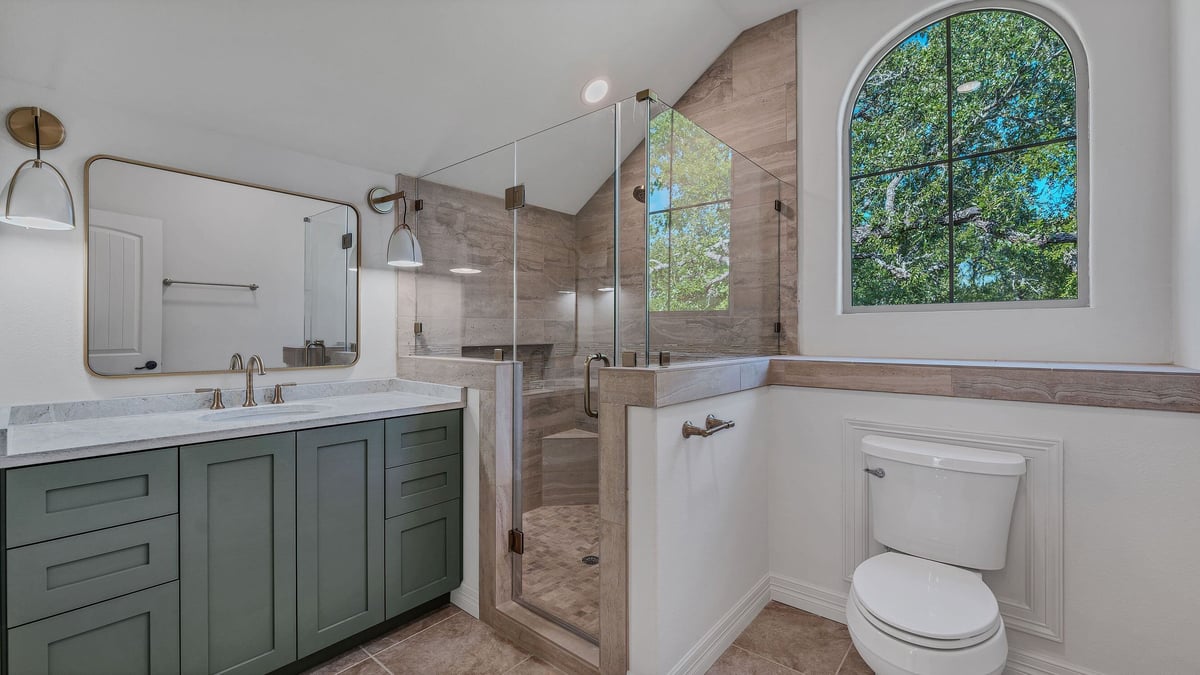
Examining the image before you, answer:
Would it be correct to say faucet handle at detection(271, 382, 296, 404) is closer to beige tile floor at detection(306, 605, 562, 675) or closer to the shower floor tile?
beige tile floor at detection(306, 605, 562, 675)

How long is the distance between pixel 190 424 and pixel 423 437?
76cm

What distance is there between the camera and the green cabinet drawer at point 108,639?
52.0 inches

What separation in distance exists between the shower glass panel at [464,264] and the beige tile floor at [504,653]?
1.12 meters

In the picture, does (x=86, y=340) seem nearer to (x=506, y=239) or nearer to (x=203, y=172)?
(x=203, y=172)

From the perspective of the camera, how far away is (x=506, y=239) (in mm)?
2172

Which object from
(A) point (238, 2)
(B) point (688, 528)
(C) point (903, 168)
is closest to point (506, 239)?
(A) point (238, 2)

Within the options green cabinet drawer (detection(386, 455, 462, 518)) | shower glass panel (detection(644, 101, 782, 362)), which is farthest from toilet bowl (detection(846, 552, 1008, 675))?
green cabinet drawer (detection(386, 455, 462, 518))

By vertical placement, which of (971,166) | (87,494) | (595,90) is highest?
(595,90)

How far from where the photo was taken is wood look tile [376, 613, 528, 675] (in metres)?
1.85

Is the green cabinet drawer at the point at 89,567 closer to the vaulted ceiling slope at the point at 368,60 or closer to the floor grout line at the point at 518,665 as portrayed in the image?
the floor grout line at the point at 518,665

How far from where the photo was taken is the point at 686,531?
5.84ft

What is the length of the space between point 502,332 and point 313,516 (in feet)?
3.09

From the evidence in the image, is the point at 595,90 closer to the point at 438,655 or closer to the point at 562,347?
the point at 562,347

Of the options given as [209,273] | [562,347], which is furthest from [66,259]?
[562,347]
